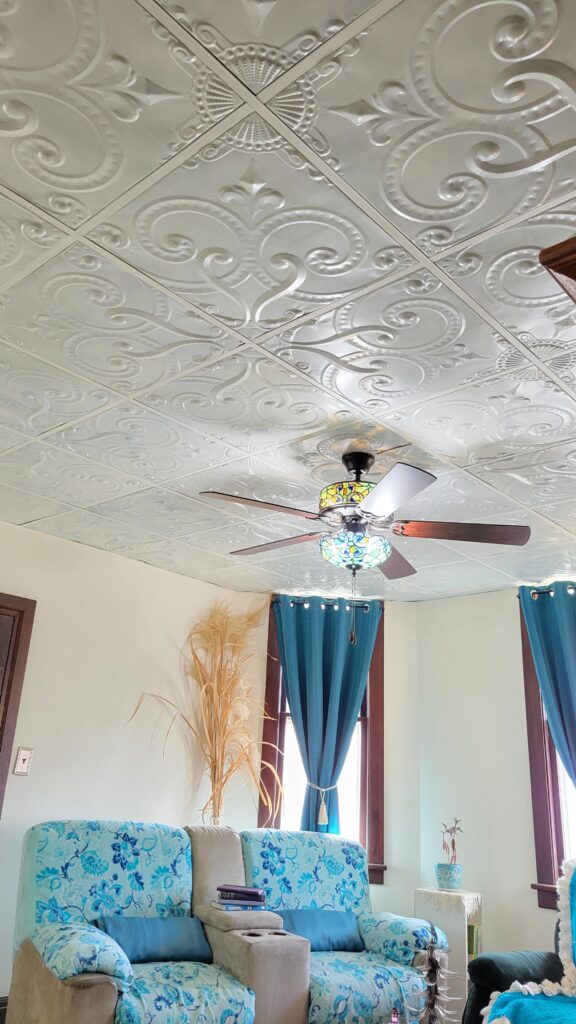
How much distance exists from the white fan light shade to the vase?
2.83 metres

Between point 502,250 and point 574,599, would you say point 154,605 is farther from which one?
point 502,250

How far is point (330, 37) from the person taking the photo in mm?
1503

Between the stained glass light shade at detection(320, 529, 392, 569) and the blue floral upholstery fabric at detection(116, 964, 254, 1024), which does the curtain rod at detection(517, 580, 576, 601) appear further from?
the blue floral upholstery fabric at detection(116, 964, 254, 1024)

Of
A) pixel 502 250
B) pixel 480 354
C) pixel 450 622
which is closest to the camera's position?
pixel 502 250

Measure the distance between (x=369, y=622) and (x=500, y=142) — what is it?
4291mm

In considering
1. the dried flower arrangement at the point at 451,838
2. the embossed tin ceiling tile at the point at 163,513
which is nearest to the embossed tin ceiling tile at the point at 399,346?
the embossed tin ceiling tile at the point at 163,513

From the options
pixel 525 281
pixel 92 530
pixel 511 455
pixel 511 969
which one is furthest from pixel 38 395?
pixel 511 969

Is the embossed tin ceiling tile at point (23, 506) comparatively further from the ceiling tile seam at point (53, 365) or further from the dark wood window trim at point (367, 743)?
the dark wood window trim at point (367, 743)

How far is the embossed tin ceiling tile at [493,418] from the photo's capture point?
2.76m

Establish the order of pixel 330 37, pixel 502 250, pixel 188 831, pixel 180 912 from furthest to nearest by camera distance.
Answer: pixel 188 831 < pixel 180 912 < pixel 502 250 < pixel 330 37

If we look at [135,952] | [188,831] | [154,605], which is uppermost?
[154,605]

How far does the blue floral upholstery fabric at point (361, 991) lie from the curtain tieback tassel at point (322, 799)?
4.76 ft

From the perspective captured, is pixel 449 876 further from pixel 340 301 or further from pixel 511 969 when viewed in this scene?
pixel 340 301

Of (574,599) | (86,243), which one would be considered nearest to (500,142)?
(86,243)
